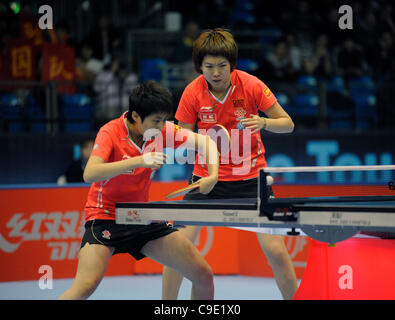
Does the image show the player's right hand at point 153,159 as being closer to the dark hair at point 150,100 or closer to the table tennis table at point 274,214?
the table tennis table at point 274,214

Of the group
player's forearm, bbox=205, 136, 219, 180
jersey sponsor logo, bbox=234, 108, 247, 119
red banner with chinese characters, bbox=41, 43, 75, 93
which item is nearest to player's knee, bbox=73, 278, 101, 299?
player's forearm, bbox=205, 136, 219, 180

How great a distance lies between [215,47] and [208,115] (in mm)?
546

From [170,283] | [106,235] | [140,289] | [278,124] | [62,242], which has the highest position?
[278,124]

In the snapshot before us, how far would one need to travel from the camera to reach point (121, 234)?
3.82 meters

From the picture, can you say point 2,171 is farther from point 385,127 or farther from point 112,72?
point 385,127

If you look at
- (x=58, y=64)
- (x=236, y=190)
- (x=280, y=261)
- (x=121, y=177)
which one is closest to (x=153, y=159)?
(x=121, y=177)

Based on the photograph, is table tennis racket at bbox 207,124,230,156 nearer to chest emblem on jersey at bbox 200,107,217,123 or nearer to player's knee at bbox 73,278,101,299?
chest emblem on jersey at bbox 200,107,217,123

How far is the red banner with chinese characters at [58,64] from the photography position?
9609 mm

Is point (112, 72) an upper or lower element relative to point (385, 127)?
upper

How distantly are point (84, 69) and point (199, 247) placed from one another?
13.6ft

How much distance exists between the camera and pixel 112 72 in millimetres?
10281

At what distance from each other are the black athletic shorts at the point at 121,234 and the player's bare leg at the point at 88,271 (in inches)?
1.9

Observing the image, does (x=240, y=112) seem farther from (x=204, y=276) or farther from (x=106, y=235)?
(x=106, y=235)
